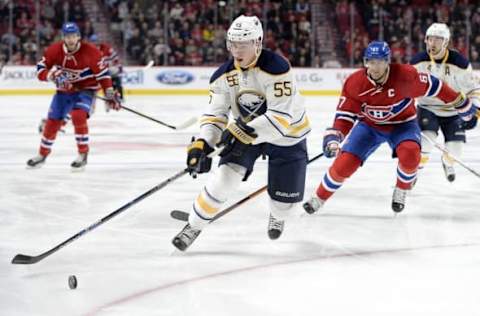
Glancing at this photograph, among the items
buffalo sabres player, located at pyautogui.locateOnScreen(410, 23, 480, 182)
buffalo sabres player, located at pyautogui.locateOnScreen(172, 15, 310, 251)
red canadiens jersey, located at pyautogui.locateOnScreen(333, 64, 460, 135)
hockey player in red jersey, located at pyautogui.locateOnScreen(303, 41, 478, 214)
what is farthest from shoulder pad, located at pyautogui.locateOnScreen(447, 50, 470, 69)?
buffalo sabres player, located at pyautogui.locateOnScreen(172, 15, 310, 251)

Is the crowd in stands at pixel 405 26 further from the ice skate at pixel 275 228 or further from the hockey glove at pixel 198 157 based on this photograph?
the hockey glove at pixel 198 157

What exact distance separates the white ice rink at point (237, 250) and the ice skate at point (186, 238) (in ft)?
0.16

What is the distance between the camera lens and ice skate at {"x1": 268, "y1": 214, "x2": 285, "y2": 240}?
3.74 metres

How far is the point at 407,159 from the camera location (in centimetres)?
415

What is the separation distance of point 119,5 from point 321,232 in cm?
1023

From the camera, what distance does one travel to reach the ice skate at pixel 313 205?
13.9 ft

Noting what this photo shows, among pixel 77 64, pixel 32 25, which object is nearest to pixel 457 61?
pixel 77 64

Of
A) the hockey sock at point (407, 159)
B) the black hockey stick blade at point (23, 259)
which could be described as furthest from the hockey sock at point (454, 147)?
the black hockey stick blade at point (23, 259)

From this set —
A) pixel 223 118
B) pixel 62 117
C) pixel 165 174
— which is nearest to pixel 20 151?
pixel 62 117

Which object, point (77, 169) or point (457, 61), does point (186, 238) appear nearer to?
point (457, 61)

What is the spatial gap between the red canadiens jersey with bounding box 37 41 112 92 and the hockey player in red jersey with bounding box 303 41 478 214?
239 cm

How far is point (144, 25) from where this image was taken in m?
13.0

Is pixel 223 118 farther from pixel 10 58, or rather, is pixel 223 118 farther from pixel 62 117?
pixel 10 58

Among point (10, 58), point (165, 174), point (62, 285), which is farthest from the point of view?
point (10, 58)
